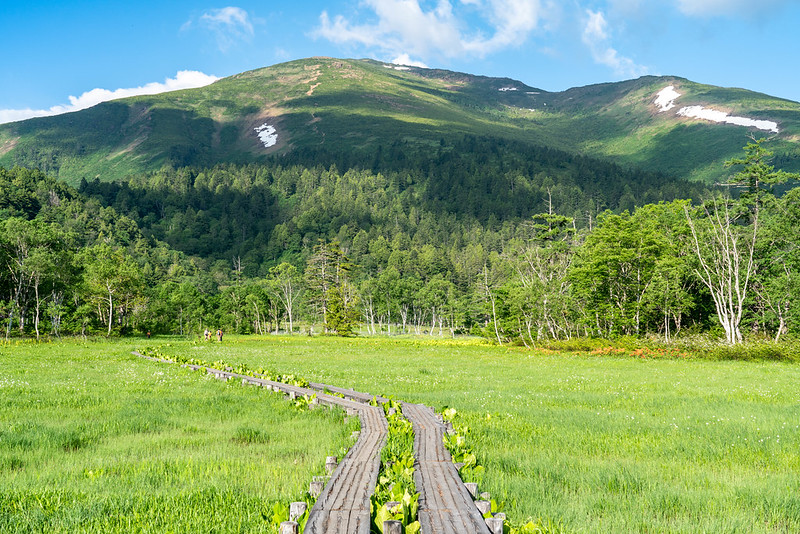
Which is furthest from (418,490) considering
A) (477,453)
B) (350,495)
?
(477,453)

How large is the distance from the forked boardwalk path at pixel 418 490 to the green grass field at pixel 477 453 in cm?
79

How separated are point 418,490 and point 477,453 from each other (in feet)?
10.3

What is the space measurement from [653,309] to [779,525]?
50702 millimetres

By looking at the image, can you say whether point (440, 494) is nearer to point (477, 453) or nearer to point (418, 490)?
point (418, 490)

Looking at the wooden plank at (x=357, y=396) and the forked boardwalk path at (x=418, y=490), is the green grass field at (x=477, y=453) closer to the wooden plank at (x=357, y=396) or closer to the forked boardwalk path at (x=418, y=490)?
the forked boardwalk path at (x=418, y=490)

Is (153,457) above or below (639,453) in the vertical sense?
above

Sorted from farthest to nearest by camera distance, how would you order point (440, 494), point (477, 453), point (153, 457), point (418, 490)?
point (477, 453) < point (153, 457) < point (418, 490) < point (440, 494)

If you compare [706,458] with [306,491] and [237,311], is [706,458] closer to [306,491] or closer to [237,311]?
[306,491]

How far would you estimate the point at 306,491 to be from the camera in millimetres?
6145

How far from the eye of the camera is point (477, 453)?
8.20m

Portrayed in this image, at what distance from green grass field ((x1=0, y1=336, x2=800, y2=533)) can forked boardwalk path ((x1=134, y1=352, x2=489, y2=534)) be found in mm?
786

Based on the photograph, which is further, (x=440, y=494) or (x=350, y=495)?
(x=440, y=494)

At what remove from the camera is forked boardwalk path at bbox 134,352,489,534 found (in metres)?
4.26

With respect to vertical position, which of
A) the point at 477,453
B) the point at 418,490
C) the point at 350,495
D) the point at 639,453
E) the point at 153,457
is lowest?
the point at 639,453
